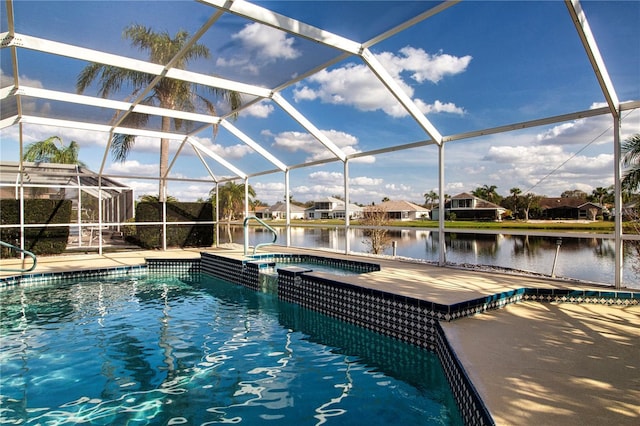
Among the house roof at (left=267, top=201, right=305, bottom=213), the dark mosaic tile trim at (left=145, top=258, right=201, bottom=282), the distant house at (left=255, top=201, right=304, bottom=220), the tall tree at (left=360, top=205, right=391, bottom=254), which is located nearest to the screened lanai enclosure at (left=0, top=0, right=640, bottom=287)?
the dark mosaic tile trim at (left=145, top=258, right=201, bottom=282)

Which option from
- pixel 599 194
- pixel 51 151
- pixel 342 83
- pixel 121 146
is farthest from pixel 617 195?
pixel 51 151

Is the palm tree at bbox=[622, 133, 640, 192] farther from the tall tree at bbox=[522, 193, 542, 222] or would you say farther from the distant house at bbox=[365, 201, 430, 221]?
the distant house at bbox=[365, 201, 430, 221]

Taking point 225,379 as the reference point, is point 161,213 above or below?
above

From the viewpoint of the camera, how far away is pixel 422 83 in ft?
24.8

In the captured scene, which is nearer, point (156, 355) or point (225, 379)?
point (225, 379)

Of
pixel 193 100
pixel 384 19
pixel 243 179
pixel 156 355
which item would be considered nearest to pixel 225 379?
pixel 156 355

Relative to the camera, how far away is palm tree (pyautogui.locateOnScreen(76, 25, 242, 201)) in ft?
20.4

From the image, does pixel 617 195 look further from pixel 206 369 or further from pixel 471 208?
pixel 206 369

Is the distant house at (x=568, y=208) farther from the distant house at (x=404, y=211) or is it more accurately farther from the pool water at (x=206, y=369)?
the distant house at (x=404, y=211)

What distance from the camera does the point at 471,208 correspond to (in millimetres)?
10883

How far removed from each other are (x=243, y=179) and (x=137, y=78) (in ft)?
21.8

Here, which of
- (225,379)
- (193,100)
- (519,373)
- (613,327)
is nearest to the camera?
(519,373)

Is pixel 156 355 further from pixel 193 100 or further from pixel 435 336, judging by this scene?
pixel 193 100

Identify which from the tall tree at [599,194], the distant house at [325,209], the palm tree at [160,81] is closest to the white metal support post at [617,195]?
the tall tree at [599,194]
